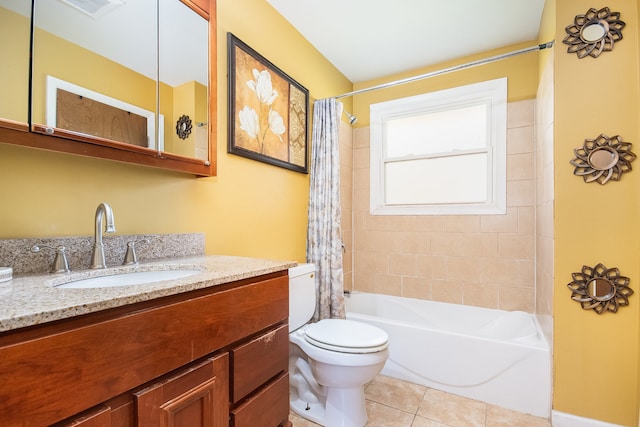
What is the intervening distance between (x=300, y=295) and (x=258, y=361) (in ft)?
2.10

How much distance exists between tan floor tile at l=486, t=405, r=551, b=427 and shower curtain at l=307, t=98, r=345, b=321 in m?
1.02

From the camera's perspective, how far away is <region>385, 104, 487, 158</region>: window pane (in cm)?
256

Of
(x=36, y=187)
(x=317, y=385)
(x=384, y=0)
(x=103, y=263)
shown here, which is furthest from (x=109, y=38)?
(x=317, y=385)

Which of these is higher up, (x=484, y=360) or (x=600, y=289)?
(x=600, y=289)

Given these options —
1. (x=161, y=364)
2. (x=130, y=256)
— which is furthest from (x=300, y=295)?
(x=161, y=364)

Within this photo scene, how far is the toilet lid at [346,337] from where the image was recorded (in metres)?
1.47

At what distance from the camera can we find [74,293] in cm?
70

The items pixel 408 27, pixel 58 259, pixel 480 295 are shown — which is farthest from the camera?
pixel 480 295

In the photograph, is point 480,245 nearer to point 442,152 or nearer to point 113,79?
point 442,152

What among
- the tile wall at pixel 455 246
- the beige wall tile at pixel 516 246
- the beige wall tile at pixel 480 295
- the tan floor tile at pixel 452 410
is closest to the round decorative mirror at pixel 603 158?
the tile wall at pixel 455 246

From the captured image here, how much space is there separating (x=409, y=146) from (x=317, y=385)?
84.1 inches

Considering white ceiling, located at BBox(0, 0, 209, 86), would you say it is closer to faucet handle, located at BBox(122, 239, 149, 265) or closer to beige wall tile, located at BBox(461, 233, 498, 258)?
faucet handle, located at BBox(122, 239, 149, 265)

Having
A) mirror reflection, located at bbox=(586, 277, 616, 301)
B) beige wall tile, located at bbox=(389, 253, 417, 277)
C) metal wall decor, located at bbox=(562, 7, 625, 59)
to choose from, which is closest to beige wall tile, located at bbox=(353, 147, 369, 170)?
beige wall tile, located at bbox=(389, 253, 417, 277)

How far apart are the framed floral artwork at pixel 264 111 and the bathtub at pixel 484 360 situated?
4.42 ft
